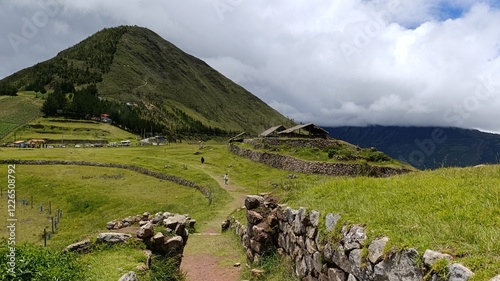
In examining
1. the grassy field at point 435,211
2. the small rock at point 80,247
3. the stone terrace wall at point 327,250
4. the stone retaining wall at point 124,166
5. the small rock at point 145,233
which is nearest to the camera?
the grassy field at point 435,211

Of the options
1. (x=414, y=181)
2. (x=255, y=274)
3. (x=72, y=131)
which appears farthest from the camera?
(x=72, y=131)

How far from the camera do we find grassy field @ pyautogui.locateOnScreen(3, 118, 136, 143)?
383 ft

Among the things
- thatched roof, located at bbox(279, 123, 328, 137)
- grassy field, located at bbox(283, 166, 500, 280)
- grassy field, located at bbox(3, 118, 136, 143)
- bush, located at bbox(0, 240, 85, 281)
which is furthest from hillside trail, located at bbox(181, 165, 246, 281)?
grassy field, located at bbox(3, 118, 136, 143)

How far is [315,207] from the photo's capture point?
12.7 meters

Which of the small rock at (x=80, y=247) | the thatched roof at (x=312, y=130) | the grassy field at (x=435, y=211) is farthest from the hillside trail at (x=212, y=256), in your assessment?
the thatched roof at (x=312, y=130)

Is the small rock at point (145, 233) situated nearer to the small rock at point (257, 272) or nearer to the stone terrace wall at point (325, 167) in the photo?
the small rock at point (257, 272)

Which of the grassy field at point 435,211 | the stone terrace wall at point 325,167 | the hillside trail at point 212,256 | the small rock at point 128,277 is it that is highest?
the grassy field at point 435,211

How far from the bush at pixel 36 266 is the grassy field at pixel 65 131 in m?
117

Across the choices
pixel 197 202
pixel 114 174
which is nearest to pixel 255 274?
pixel 197 202

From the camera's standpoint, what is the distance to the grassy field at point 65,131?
383 ft

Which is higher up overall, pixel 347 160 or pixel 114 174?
pixel 347 160

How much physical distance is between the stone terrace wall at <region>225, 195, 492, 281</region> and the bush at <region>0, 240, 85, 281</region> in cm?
717

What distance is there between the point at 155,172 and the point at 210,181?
12785mm

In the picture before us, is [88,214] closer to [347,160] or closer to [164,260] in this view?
[164,260]
